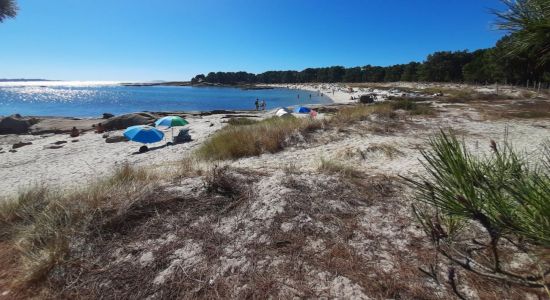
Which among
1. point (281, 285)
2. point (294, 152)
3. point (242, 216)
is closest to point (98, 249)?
point (242, 216)

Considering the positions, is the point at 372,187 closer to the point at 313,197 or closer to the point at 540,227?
the point at 313,197

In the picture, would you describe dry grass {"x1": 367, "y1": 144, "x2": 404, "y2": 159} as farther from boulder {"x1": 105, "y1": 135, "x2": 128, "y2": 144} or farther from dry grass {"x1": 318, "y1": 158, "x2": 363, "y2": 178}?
boulder {"x1": 105, "y1": 135, "x2": 128, "y2": 144}

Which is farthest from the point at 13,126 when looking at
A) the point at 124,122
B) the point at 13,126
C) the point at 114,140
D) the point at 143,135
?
the point at 143,135

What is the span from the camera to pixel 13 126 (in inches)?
890

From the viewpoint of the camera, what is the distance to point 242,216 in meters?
4.04

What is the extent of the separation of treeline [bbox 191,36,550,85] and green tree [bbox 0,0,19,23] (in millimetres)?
11486

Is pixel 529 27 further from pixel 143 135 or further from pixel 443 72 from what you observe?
pixel 443 72

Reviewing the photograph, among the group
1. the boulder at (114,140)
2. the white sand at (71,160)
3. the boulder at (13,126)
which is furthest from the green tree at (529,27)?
the boulder at (13,126)

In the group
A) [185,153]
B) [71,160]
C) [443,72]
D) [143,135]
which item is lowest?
[71,160]

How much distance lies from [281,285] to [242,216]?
1395 mm

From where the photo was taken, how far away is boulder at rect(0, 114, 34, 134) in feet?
73.1

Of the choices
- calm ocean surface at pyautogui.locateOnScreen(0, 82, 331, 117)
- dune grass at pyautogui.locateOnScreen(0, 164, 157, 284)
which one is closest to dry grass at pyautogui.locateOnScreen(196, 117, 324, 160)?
dune grass at pyautogui.locateOnScreen(0, 164, 157, 284)

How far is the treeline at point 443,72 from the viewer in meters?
32.6

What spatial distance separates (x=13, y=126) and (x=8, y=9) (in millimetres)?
20139
